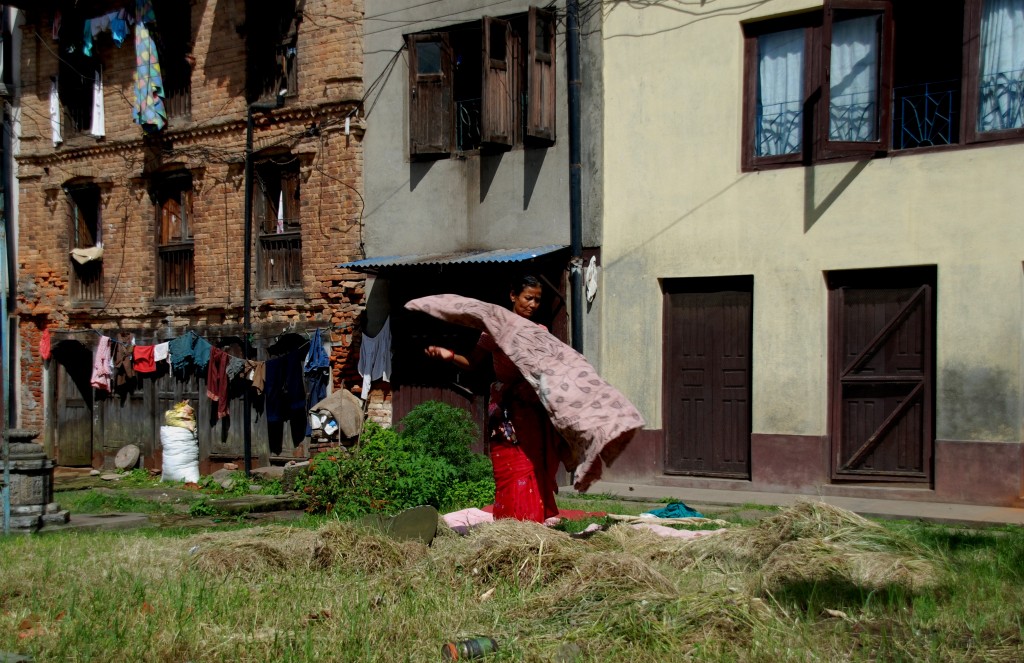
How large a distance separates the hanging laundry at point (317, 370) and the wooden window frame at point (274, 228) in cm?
110

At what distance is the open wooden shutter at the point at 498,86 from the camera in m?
14.6

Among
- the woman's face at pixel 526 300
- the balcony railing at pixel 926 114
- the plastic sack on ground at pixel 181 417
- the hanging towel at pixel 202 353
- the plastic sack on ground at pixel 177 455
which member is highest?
the balcony railing at pixel 926 114

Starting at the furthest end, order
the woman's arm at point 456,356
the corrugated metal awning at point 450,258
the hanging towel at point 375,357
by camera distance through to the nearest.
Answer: the hanging towel at point 375,357 < the corrugated metal awning at point 450,258 < the woman's arm at point 456,356

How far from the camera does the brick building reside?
1686 centimetres

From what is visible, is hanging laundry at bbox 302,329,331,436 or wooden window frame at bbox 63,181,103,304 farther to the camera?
wooden window frame at bbox 63,181,103,304

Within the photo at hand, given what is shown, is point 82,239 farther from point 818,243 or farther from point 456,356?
point 456,356

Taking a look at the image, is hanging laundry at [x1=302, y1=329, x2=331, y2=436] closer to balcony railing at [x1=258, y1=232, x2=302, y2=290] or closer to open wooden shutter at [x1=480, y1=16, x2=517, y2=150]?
balcony railing at [x1=258, y1=232, x2=302, y2=290]

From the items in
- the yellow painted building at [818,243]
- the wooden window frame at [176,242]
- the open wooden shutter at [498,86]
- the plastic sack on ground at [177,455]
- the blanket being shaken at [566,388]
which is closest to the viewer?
the blanket being shaken at [566,388]

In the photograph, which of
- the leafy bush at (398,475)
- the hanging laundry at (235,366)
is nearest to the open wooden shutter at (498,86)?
the leafy bush at (398,475)

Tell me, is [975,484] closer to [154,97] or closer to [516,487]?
[516,487]

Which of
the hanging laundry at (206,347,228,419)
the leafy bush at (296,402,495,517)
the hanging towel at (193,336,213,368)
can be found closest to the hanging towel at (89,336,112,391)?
the hanging towel at (193,336,213,368)

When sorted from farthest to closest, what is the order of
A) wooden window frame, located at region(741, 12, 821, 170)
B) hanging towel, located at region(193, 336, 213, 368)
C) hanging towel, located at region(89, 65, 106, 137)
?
1. hanging towel, located at region(89, 65, 106, 137)
2. hanging towel, located at region(193, 336, 213, 368)
3. wooden window frame, located at region(741, 12, 821, 170)

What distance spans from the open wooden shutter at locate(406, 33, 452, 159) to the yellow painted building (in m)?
2.83

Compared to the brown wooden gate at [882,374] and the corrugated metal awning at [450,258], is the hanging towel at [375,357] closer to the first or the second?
the corrugated metal awning at [450,258]
